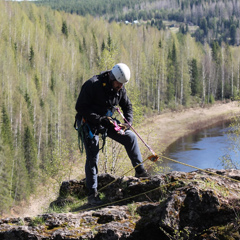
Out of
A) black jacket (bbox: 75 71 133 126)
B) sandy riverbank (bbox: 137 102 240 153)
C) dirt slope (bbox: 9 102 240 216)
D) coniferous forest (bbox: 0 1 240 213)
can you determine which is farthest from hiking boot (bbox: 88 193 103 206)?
sandy riverbank (bbox: 137 102 240 153)

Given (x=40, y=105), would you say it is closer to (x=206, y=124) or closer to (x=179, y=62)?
(x=206, y=124)

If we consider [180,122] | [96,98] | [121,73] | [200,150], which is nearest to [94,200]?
[96,98]

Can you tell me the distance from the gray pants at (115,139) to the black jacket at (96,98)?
1.30 ft

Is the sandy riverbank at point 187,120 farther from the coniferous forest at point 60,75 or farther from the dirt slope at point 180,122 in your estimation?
the coniferous forest at point 60,75

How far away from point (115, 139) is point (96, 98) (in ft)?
2.98

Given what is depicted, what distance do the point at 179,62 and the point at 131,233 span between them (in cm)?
7483

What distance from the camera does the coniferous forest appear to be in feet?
145

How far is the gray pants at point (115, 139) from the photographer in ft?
23.3

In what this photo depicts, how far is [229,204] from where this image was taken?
5168mm

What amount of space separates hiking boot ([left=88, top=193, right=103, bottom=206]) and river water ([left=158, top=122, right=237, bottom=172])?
21115 millimetres

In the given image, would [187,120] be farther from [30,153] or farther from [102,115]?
[102,115]

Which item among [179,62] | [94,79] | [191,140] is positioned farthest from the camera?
[179,62]

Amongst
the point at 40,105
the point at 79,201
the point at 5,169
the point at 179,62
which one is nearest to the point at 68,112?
the point at 40,105

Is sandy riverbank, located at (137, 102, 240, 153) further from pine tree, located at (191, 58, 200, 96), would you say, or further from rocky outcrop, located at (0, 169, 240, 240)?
rocky outcrop, located at (0, 169, 240, 240)
